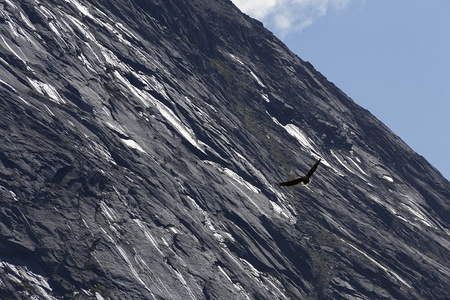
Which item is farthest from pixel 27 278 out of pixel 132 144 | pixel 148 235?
pixel 132 144

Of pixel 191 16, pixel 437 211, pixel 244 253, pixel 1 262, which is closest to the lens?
pixel 1 262

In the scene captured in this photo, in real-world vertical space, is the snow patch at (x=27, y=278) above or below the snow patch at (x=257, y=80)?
below

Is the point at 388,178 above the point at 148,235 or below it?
above

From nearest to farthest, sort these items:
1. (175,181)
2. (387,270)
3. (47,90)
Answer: (47,90)
(175,181)
(387,270)

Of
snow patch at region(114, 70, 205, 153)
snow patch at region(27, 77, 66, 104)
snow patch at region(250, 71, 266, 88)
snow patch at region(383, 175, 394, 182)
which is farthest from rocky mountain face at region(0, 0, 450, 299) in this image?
snow patch at region(250, 71, 266, 88)

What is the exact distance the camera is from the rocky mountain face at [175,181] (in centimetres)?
8544

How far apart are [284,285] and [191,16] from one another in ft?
339

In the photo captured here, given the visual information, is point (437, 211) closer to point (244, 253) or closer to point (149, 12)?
point (244, 253)

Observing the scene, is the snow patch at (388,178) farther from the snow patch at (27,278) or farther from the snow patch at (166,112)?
the snow patch at (27,278)

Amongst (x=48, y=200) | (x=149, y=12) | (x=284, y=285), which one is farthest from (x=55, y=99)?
(x=149, y=12)

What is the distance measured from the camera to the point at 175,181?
10881cm

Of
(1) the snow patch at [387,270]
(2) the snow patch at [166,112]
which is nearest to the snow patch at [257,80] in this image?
(2) the snow patch at [166,112]

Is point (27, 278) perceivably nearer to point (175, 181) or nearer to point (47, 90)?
point (175, 181)

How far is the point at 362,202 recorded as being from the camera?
144 meters
